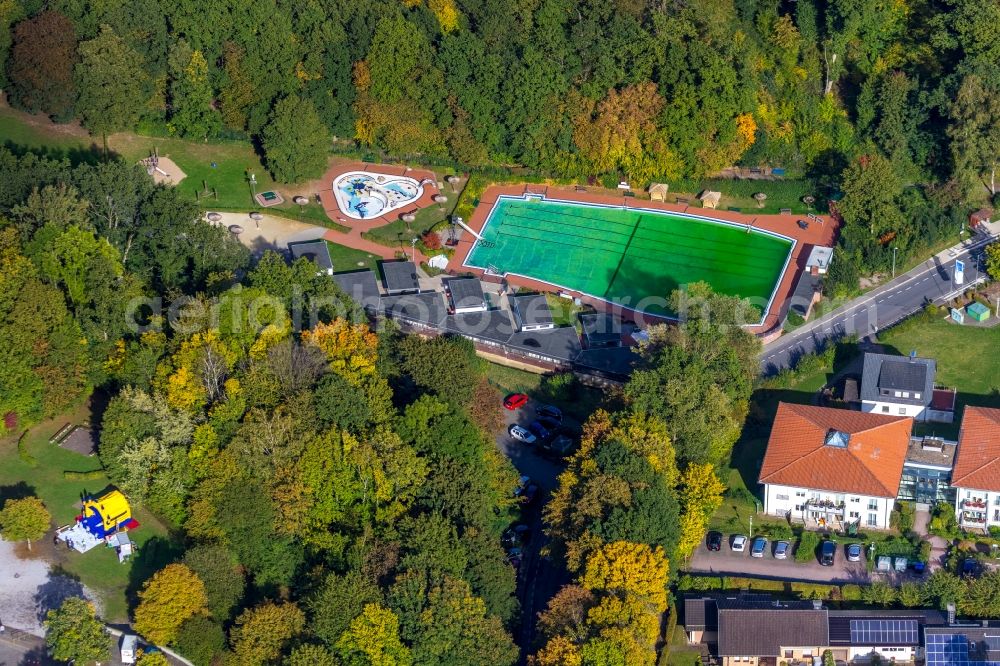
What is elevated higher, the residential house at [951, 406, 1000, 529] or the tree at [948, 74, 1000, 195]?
the tree at [948, 74, 1000, 195]

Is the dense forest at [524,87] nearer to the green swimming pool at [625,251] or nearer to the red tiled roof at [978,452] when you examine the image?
the green swimming pool at [625,251]

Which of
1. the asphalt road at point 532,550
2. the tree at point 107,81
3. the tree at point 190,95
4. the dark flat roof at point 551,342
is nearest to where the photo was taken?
the asphalt road at point 532,550

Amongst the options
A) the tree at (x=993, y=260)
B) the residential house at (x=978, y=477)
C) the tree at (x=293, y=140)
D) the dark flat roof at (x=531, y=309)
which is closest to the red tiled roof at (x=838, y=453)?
the residential house at (x=978, y=477)

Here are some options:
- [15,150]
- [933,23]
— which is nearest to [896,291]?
[933,23]

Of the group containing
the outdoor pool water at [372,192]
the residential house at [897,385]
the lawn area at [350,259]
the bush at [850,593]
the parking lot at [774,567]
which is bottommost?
the bush at [850,593]

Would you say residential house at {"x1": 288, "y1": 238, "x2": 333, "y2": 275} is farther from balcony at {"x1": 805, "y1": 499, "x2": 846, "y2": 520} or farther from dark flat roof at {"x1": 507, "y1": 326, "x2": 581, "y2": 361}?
balcony at {"x1": 805, "y1": 499, "x2": 846, "y2": 520}

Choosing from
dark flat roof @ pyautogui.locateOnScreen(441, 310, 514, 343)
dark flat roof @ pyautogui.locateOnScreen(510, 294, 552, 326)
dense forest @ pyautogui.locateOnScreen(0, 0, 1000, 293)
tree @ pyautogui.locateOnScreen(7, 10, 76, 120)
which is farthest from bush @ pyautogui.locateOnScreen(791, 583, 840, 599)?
tree @ pyautogui.locateOnScreen(7, 10, 76, 120)
